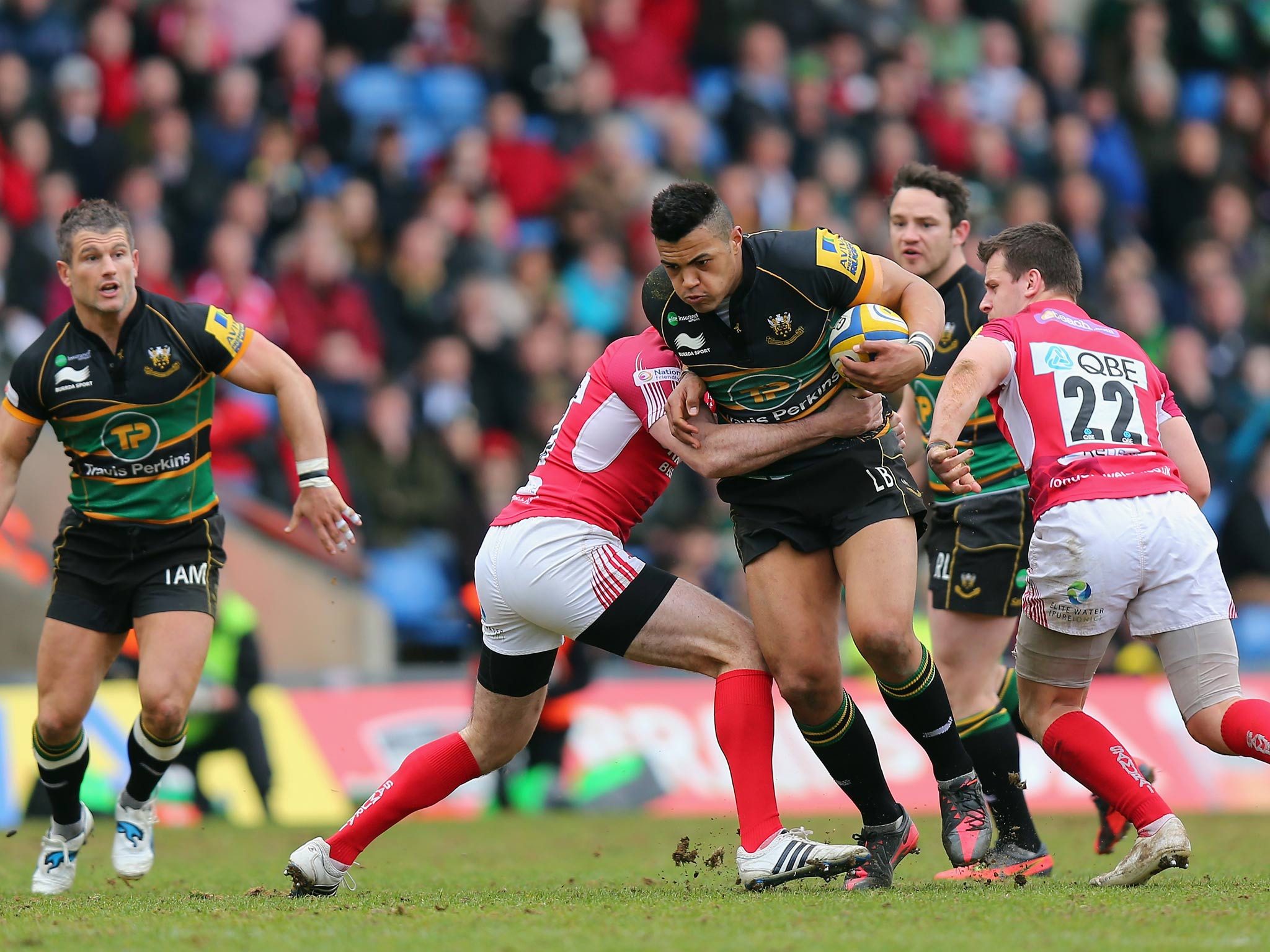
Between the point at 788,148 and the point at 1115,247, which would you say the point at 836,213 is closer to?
the point at 788,148

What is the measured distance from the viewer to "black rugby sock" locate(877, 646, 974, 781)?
6449mm

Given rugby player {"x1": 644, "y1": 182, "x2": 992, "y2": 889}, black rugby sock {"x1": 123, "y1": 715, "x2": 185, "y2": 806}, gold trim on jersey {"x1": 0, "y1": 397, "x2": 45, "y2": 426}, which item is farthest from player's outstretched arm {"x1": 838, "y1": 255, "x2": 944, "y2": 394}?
gold trim on jersey {"x1": 0, "y1": 397, "x2": 45, "y2": 426}

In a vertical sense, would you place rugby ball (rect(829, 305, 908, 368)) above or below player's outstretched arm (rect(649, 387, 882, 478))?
above

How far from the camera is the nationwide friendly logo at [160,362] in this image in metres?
7.41

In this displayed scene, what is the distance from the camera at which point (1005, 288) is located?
681 cm

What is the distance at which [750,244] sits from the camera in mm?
6562

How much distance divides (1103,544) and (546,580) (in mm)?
2096

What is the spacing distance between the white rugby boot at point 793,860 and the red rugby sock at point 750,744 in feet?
0.16

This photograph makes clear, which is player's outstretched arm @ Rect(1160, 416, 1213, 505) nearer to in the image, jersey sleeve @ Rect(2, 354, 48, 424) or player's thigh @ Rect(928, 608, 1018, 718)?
player's thigh @ Rect(928, 608, 1018, 718)

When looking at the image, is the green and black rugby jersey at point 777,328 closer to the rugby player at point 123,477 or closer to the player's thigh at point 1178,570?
the player's thigh at point 1178,570

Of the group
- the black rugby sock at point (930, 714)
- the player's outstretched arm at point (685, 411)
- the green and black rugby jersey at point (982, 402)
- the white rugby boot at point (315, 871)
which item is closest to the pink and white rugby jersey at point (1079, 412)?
the black rugby sock at point (930, 714)

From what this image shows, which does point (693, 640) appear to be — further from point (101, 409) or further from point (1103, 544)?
point (101, 409)

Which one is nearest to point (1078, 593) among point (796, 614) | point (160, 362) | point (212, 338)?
point (796, 614)

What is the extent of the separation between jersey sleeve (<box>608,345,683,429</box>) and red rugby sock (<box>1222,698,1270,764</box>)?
2410mm
